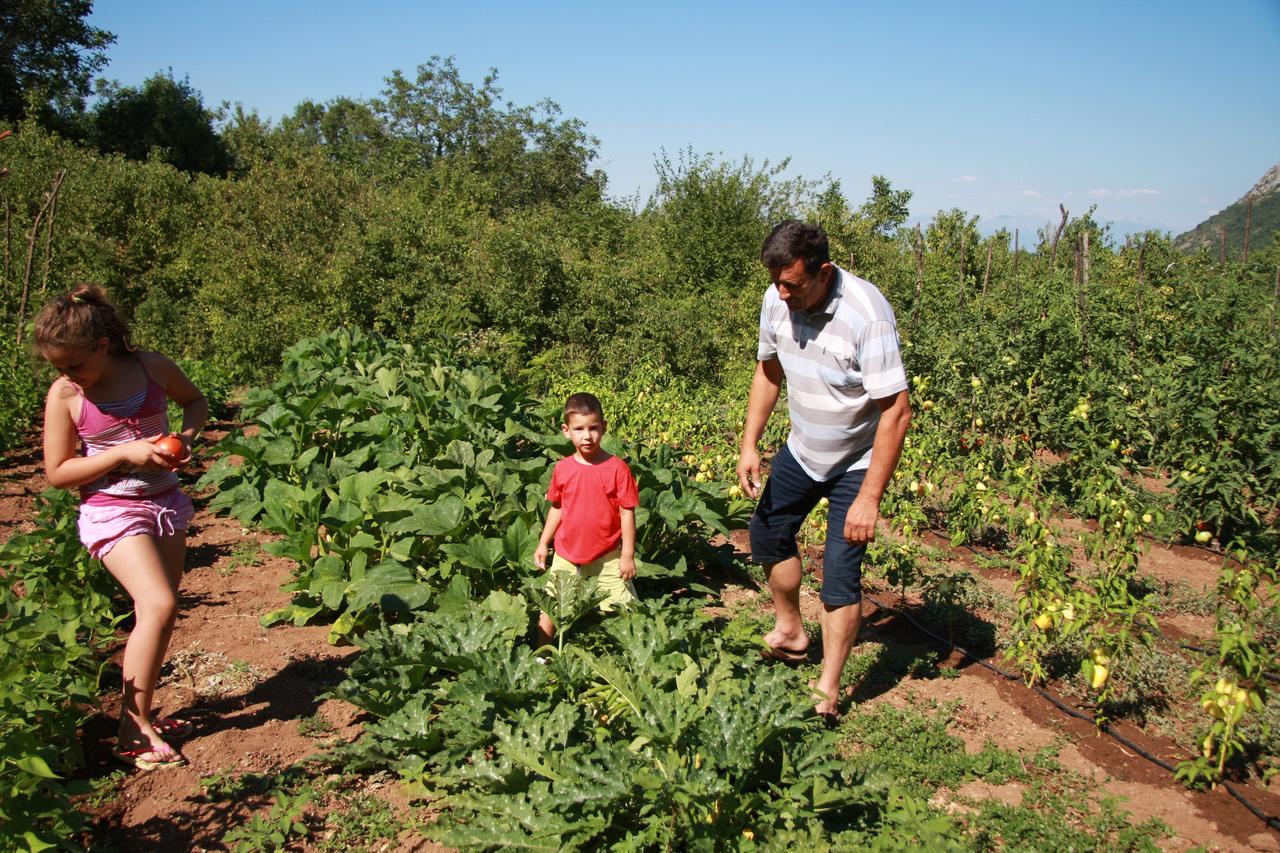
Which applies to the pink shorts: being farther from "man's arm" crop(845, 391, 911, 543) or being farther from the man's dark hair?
"man's arm" crop(845, 391, 911, 543)

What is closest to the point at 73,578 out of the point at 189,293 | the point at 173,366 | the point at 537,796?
the point at 173,366

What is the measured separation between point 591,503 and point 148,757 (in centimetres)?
182

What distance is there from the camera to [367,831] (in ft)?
9.43

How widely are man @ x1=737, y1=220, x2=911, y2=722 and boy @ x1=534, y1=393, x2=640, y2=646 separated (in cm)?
54

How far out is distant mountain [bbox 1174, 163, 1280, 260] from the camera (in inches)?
1142

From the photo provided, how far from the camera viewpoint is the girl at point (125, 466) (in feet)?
9.40

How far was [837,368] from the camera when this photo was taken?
10.6 ft

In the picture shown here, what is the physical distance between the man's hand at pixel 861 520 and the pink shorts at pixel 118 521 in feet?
8.00

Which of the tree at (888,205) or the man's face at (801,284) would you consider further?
the tree at (888,205)

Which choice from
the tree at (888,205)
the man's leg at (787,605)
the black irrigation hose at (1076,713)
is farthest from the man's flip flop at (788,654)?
the tree at (888,205)

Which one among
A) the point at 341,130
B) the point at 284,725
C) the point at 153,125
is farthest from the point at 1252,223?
the point at 341,130

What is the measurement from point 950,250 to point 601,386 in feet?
36.9

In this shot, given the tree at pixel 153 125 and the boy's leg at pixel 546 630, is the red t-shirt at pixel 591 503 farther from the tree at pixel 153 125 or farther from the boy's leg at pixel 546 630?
the tree at pixel 153 125

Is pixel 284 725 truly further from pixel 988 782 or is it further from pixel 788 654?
pixel 988 782
